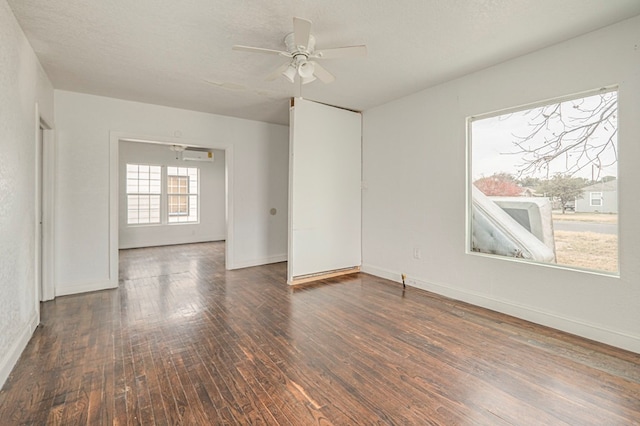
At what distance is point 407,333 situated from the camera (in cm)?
280

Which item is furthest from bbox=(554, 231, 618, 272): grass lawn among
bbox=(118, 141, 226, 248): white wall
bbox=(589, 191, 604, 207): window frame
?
bbox=(118, 141, 226, 248): white wall

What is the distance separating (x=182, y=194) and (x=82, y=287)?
4.67m

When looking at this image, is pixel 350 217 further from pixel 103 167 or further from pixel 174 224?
pixel 174 224

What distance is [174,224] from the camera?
8266 millimetres

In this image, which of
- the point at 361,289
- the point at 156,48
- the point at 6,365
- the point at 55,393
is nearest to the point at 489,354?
the point at 361,289

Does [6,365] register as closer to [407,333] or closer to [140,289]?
[140,289]

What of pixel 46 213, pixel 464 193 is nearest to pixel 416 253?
pixel 464 193

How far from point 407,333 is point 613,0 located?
3116 mm

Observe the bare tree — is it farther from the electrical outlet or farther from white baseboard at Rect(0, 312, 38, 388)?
white baseboard at Rect(0, 312, 38, 388)

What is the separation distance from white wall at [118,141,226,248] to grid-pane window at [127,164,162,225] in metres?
0.12

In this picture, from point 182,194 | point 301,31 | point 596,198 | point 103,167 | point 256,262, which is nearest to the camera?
point 301,31

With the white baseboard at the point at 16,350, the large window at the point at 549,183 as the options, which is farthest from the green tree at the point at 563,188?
the white baseboard at the point at 16,350

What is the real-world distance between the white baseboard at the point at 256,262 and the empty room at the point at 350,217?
0.38m

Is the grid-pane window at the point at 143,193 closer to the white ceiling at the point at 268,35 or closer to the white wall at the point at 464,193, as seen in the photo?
the white ceiling at the point at 268,35
